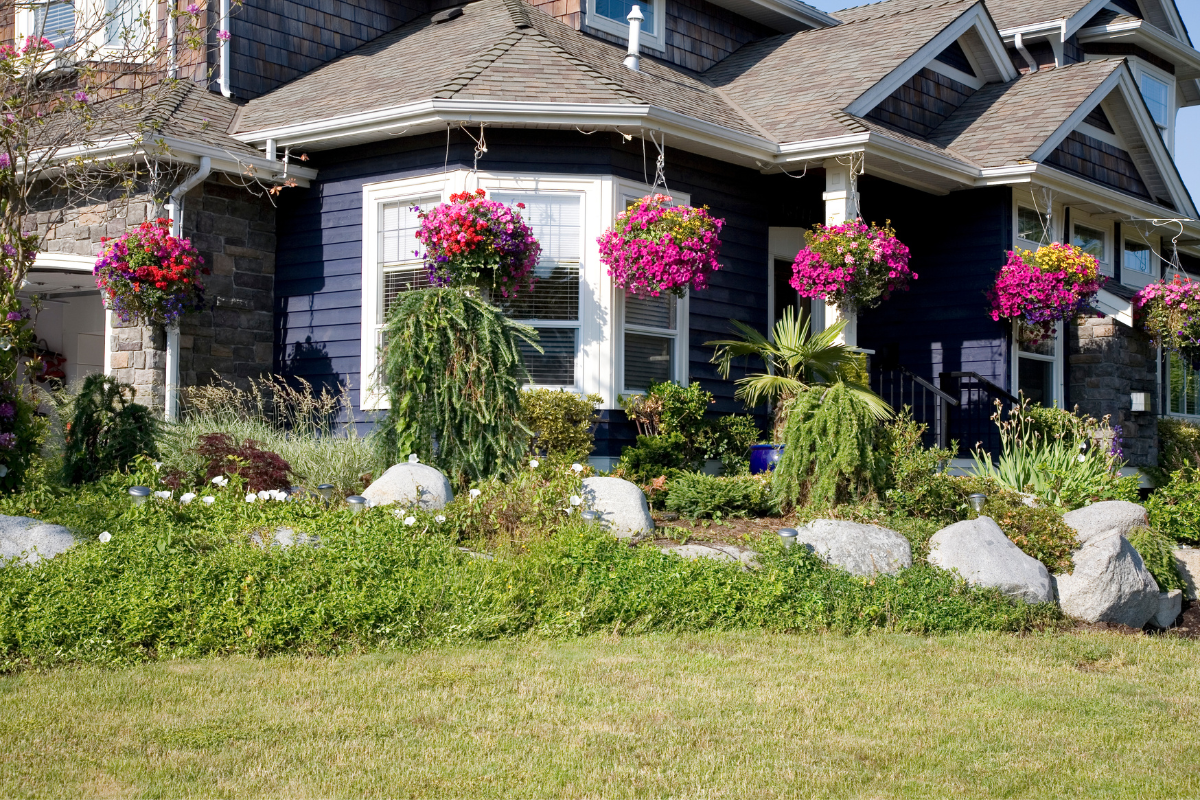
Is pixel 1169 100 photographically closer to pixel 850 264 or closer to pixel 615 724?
pixel 850 264

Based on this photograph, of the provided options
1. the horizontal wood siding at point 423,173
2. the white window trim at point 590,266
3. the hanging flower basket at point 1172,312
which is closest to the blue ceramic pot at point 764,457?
the horizontal wood siding at point 423,173

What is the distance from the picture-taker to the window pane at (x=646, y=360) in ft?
34.7

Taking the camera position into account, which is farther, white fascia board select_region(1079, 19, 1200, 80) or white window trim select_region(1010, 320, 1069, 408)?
white fascia board select_region(1079, 19, 1200, 80)

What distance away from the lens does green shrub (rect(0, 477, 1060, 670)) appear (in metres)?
5.61

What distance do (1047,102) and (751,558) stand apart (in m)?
8.91

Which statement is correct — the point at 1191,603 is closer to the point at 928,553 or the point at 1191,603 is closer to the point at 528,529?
the point at 928,553

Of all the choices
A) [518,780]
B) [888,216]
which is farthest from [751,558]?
[888,216]

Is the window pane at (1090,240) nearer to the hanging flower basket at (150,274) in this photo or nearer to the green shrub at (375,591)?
the green shrub at (375,591)

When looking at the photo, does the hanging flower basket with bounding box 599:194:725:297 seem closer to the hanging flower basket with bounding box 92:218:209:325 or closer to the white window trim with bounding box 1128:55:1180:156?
the hanging flower basket with bounding box 92:218:209:325

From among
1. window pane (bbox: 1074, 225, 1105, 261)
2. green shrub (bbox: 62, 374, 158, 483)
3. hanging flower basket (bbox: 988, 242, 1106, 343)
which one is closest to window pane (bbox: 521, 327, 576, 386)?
green shrub (bbox: 62, 374, 158, 483)

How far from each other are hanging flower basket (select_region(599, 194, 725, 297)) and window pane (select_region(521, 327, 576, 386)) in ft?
2.33

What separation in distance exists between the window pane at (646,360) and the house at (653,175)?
26 mm

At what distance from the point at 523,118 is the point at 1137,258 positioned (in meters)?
9.80

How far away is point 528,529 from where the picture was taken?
716 cm
